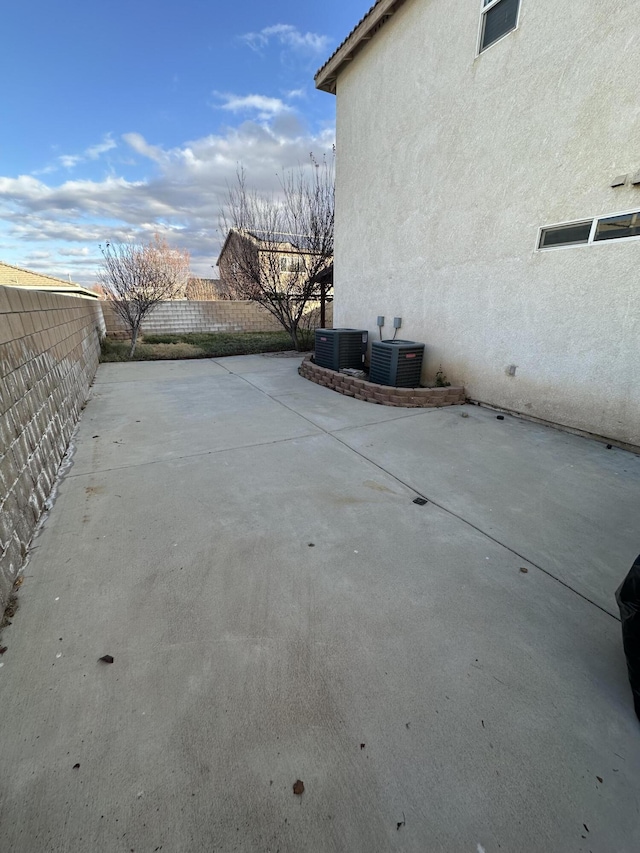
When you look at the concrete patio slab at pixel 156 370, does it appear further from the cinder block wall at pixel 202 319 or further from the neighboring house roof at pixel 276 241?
the cinder block wall at pixel 202 319

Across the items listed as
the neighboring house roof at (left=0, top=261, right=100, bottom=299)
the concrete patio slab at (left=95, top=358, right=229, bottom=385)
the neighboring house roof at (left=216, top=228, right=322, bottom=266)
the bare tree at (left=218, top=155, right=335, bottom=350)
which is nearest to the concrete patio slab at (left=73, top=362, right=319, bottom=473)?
the concrete patio slab at (left=95, top=358, right=229, bottom=385)

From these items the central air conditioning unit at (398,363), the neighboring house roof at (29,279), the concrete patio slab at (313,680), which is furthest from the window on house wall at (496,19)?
the neighboring house roof at (29,279)

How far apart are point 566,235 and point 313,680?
4.71 m

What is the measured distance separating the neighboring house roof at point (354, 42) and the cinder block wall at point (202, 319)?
24.9 ft

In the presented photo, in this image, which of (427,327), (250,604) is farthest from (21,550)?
(427,327)

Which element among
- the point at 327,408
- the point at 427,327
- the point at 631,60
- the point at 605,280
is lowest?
the point at 327,408

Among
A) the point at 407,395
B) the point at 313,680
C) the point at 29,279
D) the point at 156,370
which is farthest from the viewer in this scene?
the point at 29,279

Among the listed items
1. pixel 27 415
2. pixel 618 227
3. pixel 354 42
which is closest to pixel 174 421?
pixel 27 415

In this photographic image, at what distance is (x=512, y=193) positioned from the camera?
13.9 ft

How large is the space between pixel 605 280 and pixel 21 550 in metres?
5.22

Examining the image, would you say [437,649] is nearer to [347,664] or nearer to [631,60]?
[347,664]

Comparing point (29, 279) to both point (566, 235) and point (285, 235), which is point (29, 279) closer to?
point (285, 235)

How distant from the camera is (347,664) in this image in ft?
4.78

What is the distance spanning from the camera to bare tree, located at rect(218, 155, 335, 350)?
9438 millimetres
